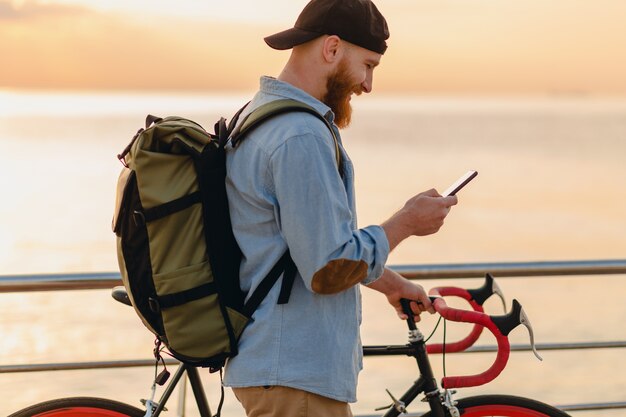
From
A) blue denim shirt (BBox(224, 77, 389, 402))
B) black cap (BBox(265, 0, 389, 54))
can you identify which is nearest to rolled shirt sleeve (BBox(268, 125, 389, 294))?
blue denim shirt (BBox(224, 77, 389, 402))

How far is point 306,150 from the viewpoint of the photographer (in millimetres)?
2299

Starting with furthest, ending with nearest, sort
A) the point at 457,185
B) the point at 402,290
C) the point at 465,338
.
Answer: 1. the point at 465,338
2. the point at 402,290
3. the point at 457,185

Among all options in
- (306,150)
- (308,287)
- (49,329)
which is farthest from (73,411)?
(49,329)

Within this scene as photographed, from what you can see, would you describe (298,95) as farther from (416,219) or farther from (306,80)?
(416,219)

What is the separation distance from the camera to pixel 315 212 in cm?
230

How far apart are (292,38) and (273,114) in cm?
21

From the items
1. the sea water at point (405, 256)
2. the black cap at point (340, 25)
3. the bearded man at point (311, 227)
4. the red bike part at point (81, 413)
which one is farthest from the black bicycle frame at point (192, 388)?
the sea water at point (405, 256)

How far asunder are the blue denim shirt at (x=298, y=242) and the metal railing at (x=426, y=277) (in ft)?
3.74

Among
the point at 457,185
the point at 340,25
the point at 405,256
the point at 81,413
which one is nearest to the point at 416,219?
the point at 457,185

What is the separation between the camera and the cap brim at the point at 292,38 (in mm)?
2447

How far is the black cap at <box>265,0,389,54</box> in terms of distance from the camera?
2.43 meters

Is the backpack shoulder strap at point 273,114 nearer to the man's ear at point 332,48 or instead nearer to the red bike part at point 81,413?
the man's ear at point 332,48

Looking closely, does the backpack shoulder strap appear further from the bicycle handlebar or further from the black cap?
the bicycle handlebar

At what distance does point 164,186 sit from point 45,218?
19.4 metres
